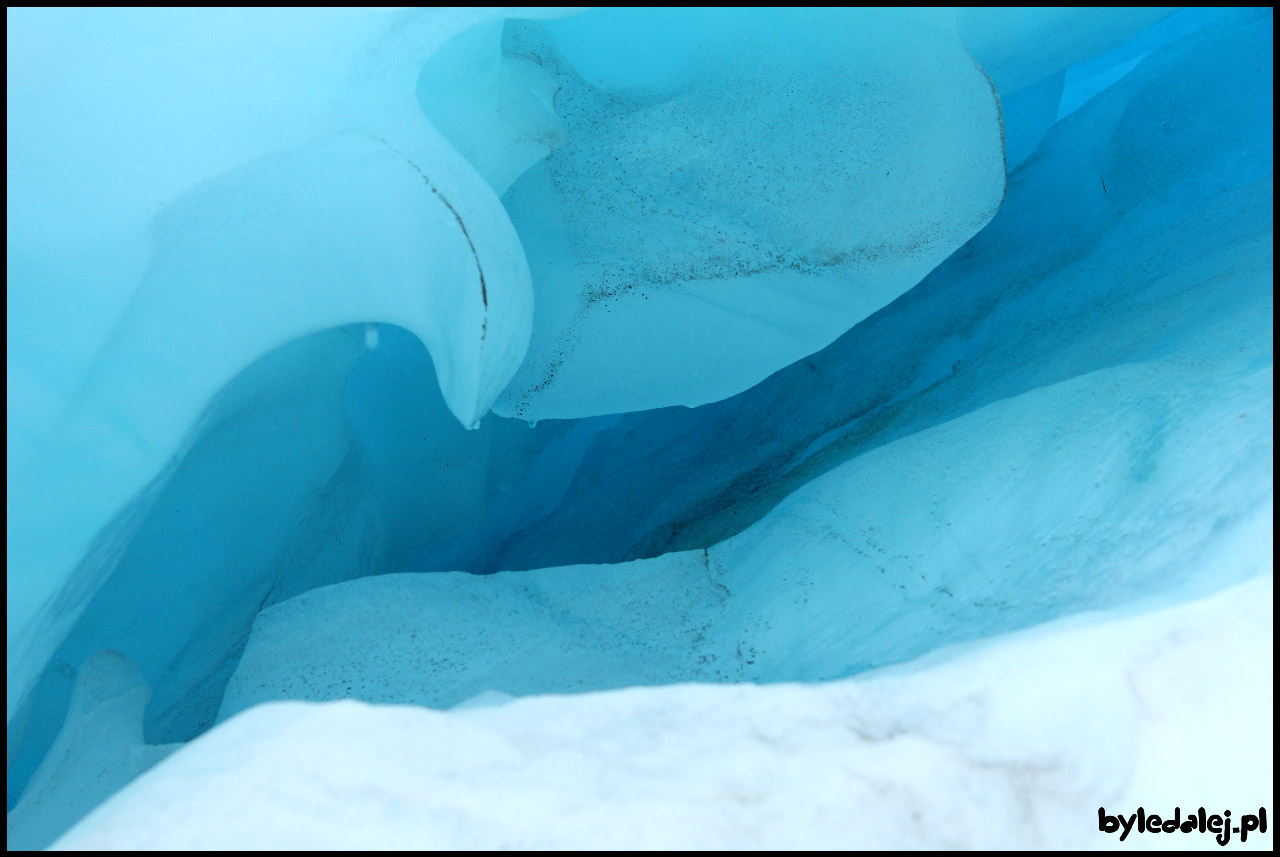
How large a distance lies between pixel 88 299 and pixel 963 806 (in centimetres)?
170

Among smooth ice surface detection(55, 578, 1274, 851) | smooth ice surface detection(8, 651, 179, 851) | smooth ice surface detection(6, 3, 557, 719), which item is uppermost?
smooth ice surface detection(6, 3, 557, 719)

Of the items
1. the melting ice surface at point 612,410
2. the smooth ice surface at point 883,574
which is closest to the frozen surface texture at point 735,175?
the melting ice surface at point 612,410

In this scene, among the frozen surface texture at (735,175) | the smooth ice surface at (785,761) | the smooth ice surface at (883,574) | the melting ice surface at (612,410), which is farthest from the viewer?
the frozen surface texture at (735,175)

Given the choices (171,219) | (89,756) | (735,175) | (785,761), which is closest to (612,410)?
(735,175)

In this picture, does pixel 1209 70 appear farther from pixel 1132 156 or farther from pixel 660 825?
pixel 660 825

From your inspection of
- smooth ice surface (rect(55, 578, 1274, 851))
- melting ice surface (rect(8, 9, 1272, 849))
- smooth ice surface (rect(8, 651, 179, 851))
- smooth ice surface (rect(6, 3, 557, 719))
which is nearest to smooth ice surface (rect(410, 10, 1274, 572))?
melting ice surface (rect(8, 9, 1272, 849))

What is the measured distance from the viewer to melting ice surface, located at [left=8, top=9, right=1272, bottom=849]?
3.09 ft

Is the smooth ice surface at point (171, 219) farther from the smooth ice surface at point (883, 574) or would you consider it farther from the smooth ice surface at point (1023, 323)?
the smooth ice surface at point (1023, 323)

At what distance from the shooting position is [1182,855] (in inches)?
34.9

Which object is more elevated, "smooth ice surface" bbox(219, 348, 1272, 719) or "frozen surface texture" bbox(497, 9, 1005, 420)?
"frozen surface texture" bbox(497, 9, 1005, 420)

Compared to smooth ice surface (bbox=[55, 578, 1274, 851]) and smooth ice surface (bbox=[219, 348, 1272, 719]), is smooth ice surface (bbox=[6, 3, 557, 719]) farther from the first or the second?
smooth ice surface (bbox=[55, 578, 1274, 851])

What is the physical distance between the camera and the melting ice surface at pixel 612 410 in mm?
942

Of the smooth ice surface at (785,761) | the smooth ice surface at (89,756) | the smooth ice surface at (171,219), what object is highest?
the smooth ice surface at (171,219)

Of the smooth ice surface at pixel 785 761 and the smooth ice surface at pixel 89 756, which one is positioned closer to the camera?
the smooth ice surface at pixel 785 761
